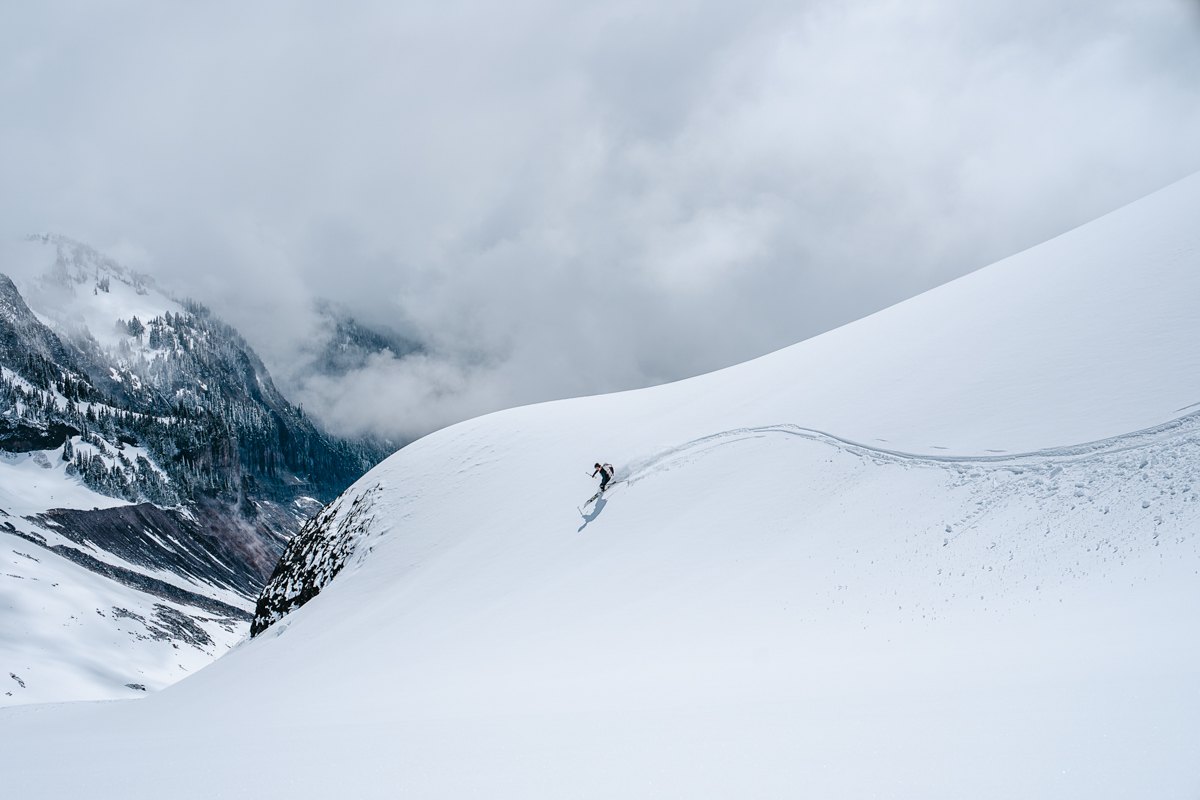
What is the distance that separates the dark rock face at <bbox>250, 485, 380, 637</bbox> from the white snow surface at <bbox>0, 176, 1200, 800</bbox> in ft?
7.38

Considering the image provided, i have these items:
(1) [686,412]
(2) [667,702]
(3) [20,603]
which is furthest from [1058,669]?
(3) [20,603]

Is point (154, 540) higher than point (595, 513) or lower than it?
lower

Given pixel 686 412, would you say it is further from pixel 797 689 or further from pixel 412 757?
pixel 412 757

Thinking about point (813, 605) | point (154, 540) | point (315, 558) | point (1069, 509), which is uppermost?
point (1069, 509)

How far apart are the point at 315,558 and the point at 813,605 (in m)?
23.5

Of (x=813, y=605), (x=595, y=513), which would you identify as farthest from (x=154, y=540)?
(x=813, y=605)

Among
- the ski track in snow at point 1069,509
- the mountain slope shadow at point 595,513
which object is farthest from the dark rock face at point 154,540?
the ski track in snow at point 1069,509

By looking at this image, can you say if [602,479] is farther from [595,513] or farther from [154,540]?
[154,540]

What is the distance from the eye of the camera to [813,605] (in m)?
10.9

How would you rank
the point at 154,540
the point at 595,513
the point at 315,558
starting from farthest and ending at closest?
the point at 154,540 → the point at 315,558 → the point at 595,513

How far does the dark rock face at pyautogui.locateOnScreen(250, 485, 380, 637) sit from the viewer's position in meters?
24.8

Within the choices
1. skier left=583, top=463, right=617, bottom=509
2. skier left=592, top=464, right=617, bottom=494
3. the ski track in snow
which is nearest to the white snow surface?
the ski track in snow

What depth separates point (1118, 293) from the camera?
1580 centimetres

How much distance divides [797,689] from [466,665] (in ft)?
25.6
